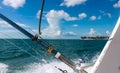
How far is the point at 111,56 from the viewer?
3.01 m

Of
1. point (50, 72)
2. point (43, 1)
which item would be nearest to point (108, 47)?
point (43, 1)

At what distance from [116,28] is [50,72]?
15.9m

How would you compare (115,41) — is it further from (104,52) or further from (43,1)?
(43,1)

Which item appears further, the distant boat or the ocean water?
the ocean water

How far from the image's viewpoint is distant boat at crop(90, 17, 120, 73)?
299 centimetres

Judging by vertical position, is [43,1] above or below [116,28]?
above

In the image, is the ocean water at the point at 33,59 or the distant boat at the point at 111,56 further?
the ocean water at the point at 33,59

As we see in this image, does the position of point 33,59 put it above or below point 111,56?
below

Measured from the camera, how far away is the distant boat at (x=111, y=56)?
299 centimetres

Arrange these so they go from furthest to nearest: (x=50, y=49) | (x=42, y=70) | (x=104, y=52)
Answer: (x=42, y=70) → (x=50, y=49) → (x=104, y=52)

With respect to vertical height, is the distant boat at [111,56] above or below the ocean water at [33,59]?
above

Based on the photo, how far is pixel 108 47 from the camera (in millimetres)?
3002

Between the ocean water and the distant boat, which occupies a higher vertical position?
the distant boat

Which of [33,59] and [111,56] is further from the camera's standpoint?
[33,59]
